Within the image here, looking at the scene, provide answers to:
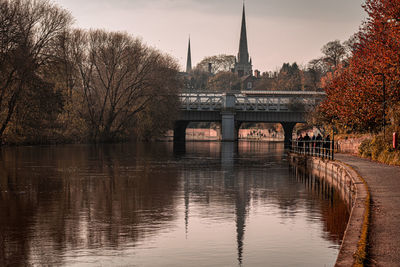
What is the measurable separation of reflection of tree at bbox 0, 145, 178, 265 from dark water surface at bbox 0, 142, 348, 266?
0.02 metres

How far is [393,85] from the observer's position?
114ft

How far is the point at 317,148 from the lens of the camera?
38.4 metres

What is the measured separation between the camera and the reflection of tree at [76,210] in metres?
12.6

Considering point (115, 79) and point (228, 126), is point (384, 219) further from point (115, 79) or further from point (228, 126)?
point (228, 126)

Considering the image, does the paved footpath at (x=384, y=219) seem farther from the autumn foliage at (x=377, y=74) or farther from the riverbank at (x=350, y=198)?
the autumn foliage at (x=377, y=74)

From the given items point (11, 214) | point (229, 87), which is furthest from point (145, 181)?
point (229, 87)

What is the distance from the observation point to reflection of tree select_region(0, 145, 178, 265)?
41.3ft

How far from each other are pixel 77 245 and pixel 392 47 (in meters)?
25.6

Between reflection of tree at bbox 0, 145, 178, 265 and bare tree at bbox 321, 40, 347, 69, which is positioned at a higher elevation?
bare tree at bbox 321, 40, 347, 69

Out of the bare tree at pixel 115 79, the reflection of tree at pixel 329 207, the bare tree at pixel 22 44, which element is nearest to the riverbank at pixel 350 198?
the reflection of tree at pixel 329 207

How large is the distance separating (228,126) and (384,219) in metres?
83.5

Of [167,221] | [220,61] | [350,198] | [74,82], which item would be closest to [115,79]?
[74,82]

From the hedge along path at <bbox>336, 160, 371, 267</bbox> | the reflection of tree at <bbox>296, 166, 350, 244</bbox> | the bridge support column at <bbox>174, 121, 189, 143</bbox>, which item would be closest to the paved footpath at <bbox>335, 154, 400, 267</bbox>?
the hedge along path at <bbox>336, 160, 371, 267</bbox>

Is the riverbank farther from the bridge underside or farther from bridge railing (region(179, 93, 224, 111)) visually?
bridge railing (region(179, 93, 224, 111))
